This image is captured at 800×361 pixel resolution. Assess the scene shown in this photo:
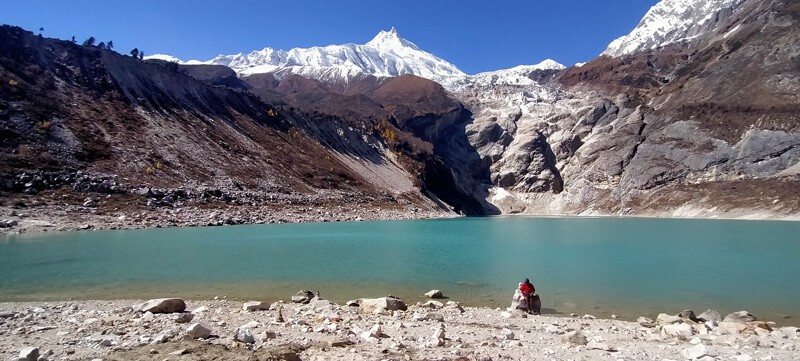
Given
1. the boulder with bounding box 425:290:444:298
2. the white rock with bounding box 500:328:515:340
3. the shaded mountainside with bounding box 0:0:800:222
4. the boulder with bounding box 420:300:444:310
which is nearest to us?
the white rock with bounding box 500:328:515:340

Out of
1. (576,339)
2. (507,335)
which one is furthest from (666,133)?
(507,335)

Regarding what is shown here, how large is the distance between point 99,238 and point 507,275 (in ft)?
110

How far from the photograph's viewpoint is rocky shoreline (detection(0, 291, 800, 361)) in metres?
9.27

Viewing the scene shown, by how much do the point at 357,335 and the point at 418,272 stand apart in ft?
47.5


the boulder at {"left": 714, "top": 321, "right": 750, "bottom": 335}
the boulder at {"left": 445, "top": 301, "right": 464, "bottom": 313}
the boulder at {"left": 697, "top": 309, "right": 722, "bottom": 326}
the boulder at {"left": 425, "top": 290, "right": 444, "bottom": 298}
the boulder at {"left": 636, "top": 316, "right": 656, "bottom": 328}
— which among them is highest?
the boulder at {"left": 714, "top": 321, "right": 750, "bottom": 335}

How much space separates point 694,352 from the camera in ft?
32.1

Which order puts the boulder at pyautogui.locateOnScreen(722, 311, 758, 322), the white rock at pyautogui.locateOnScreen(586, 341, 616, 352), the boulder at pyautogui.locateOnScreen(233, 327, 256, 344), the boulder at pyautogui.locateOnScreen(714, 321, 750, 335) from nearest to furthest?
1. the boulder at pyautogui.locateOnScreen(233, 327, 256, 344)
2. the white rock at pyautogui.locateOnScreen(586, 341, 616, 352)
3. the boulder at pyautogui.locateOnScreen(714, 321, 750, 335)
4. the boulder at pyautogui.locateOnScreen(722, 311, 758, 322)

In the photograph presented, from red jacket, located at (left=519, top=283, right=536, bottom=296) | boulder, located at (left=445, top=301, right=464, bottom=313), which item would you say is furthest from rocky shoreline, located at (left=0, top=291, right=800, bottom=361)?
red jacket, located at (left=519, top=283, right=536, bottom=296)

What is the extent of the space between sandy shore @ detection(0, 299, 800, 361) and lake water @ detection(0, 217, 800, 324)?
3.56 m

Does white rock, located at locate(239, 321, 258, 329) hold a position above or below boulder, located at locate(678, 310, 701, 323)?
below

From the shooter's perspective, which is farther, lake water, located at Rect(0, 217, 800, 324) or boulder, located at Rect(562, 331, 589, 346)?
lake water, located at Rect(0, 217, 800, 324)

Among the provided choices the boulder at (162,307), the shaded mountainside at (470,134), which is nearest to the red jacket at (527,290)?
the boulder at (162,307)

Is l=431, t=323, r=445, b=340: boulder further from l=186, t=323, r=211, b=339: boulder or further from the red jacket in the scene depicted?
the red jacket

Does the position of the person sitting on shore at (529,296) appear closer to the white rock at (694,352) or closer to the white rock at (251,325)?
the white rock at (694,352)
